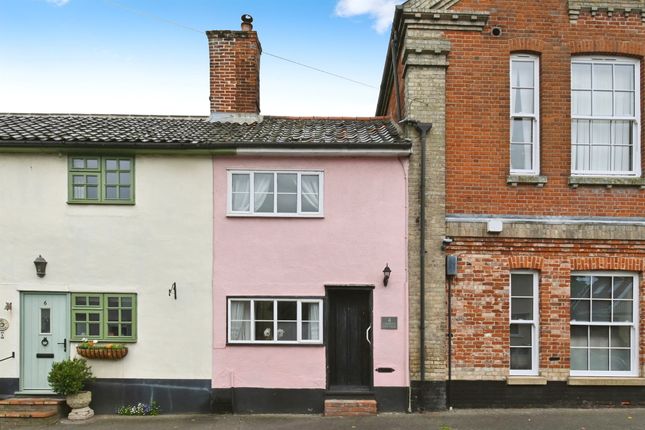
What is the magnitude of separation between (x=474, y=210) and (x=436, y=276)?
1.57 m

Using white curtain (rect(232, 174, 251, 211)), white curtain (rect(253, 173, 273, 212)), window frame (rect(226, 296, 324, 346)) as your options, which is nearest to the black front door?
window frame (rect(226, 296, 324, 346))

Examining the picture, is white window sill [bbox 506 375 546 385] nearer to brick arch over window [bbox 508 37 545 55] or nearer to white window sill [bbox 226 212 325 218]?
white window sill [bbox 226 212 325 218]

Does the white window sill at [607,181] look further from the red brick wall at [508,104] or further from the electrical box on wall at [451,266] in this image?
the electrical box on wall at [451,266]

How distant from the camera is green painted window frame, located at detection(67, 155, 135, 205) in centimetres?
1033

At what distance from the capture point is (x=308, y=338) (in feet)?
33.7

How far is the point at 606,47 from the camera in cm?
1030

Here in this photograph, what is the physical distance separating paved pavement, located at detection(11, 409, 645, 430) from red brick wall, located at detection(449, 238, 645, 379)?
767 mm

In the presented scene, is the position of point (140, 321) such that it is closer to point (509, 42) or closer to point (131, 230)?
point (131, 230)

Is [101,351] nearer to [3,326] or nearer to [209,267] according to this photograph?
[3,326]

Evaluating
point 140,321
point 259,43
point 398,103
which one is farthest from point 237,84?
point 140,321

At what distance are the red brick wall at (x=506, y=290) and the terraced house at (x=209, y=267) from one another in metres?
1.23

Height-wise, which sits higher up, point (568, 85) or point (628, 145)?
point (568, 85)

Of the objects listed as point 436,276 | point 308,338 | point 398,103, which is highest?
point 398,103

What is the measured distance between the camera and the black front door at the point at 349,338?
1033cm
